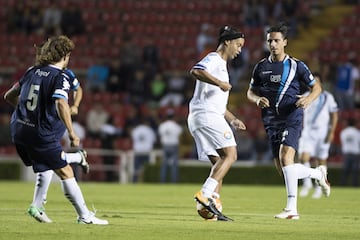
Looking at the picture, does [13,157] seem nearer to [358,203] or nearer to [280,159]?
[358,203]

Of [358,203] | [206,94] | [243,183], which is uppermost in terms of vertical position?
[206,94]

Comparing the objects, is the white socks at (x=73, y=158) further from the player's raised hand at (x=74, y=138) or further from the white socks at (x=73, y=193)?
the player's raised hand at (x=74, y=138)

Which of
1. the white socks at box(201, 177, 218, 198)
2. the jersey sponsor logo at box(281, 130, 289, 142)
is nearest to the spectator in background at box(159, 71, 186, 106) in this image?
the jersey sponsor logo at box(281, 130, 289, 142)

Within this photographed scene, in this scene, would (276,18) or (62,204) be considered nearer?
(62,204)

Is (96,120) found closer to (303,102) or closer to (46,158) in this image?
(303,102)

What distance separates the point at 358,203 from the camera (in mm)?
18047

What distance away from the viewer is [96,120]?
3178cm

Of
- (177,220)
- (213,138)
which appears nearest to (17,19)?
(213,138)

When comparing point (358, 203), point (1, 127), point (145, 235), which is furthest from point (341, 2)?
point (145, 235)

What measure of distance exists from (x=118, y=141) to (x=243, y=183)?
13.8 feet

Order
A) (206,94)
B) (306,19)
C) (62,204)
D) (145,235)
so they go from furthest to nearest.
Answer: (306,19) < (62,204) < (206,94) < (145,235)

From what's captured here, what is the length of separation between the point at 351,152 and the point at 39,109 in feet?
56.3

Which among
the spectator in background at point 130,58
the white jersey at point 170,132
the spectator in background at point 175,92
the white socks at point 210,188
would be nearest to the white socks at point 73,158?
the white socks at point 210,188

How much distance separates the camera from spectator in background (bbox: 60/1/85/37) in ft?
119
